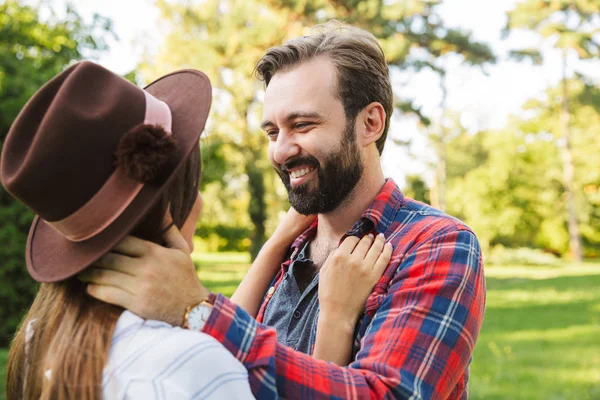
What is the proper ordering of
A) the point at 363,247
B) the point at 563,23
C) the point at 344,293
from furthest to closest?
the point at 563,23 < the point at 363,247 < the point at 344,293

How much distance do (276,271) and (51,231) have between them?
4.21 feet

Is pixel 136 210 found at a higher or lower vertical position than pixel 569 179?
higher

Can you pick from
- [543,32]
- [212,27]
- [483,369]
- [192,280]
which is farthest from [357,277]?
[543,32]

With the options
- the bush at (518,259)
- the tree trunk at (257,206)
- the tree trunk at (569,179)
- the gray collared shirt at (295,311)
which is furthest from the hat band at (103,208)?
the tree trunk at (569,179)

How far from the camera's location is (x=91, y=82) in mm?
1494

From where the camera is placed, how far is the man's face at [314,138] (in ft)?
8.27

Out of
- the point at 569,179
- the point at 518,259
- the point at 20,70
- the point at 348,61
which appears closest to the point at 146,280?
the point at 348,61

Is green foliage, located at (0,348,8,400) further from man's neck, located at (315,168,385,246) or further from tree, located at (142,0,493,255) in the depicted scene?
tree, located at (142,0,493,255)

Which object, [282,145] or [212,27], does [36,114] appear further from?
[212,27]

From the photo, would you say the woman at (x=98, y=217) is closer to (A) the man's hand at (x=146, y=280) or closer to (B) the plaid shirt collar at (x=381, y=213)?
(A) the man's hand at (x=146, y=280)

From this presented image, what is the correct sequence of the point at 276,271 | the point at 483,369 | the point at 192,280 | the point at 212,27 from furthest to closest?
1. the point at 212,27
2. the point at 483,369
3. the point at 276,271
4. the point at 192,280

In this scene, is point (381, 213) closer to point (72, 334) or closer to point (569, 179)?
point (72, 334)

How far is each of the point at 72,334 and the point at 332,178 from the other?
1337 millimetres

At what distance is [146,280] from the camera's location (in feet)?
4.91
